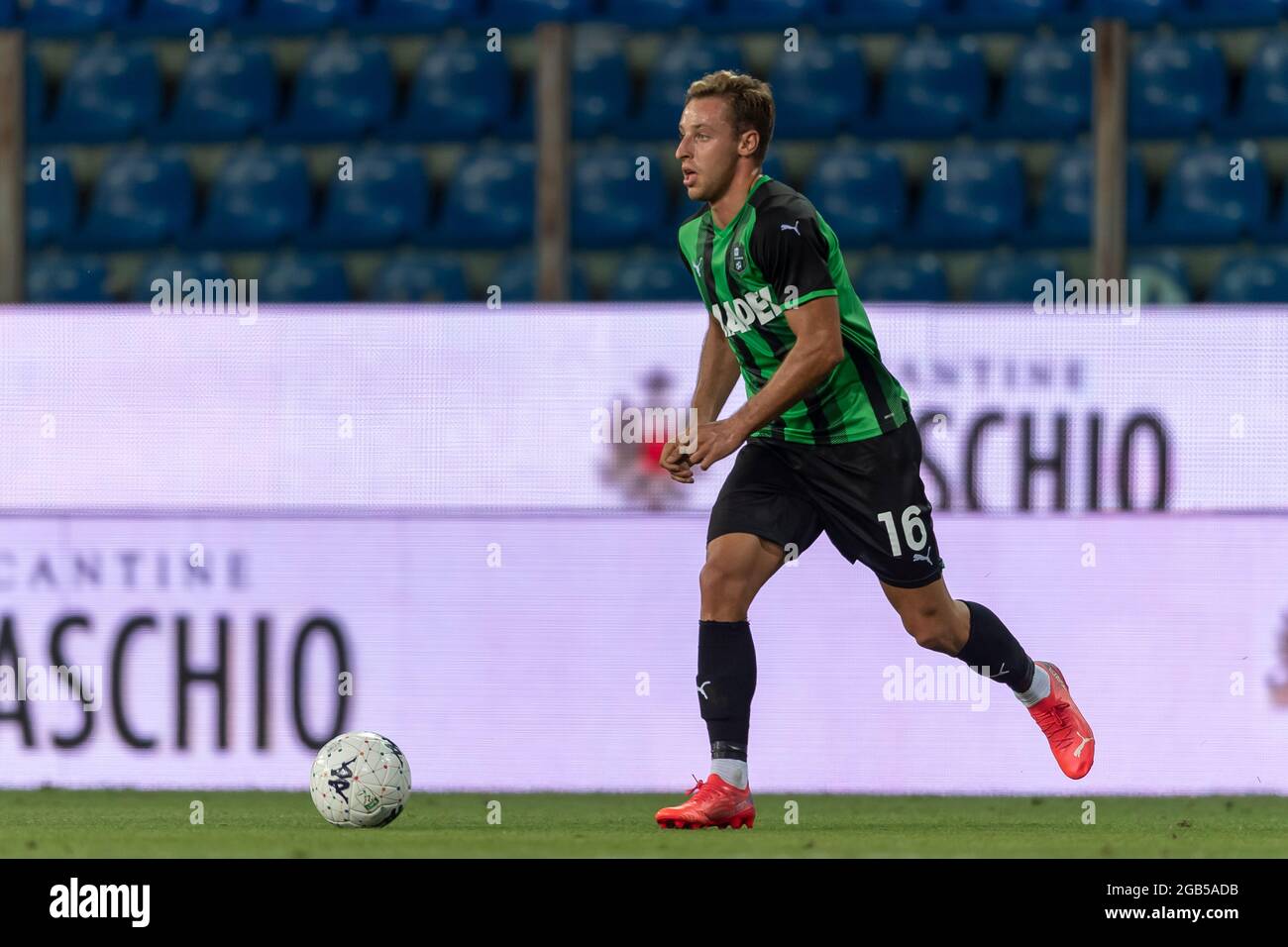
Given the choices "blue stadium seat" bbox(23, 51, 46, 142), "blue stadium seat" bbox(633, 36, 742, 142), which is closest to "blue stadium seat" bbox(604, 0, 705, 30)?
"blue stadium seat" bbox(633, 36, 742, 142)

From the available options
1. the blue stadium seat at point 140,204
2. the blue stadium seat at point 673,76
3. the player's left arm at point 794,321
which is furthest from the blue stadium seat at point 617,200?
the player's left arm at point 794,321

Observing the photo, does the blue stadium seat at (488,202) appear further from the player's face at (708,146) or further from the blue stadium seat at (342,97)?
the player's face at (708,146)

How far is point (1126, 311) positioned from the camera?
7.66 meters

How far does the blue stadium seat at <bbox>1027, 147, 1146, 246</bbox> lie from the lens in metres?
8.78

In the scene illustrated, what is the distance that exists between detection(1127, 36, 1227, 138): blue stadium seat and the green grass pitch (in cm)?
295

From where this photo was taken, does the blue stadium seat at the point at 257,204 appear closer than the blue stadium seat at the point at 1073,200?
No

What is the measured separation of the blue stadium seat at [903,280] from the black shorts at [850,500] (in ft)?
9.04

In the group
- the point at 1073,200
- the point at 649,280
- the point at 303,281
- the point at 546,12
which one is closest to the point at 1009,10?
the point at 1073,200

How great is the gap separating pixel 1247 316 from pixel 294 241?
3.72 m

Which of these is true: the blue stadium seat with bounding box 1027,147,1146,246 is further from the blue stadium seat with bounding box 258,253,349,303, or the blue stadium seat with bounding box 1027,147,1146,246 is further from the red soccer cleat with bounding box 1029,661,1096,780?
the red soccer cleat with bounding box 1029,661,1096,780

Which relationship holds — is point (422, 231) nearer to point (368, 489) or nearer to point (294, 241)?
point (294, 241)

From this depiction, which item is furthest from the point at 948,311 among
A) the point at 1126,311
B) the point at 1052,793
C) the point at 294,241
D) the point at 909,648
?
the point at 294,241

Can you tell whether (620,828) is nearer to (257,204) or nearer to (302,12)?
(257,204)

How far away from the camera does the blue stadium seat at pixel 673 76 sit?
905cm
